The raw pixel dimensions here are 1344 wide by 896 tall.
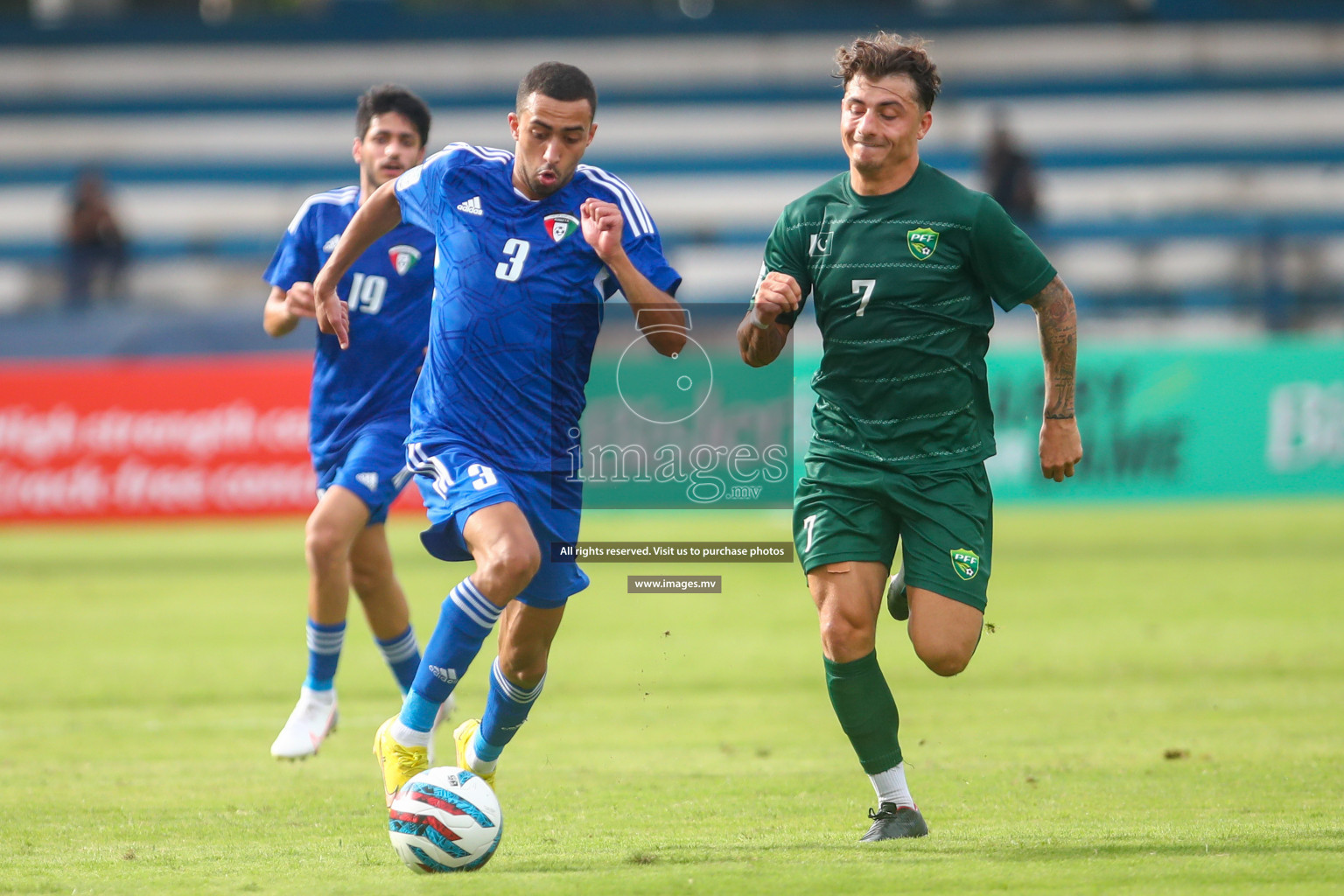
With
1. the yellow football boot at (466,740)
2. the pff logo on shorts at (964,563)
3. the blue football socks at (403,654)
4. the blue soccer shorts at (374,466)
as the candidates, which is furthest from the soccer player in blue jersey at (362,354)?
the pff logo on shorts at (964,563)

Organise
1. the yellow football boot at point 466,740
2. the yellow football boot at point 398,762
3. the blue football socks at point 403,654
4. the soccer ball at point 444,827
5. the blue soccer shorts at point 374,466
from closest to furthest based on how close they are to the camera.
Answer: the soccer ball at point 444,827, the yellow football boot at point 398,762, the yellow football boot at point 466,740, the blue soccer shorts at point 374,466, the blue football socks at point 403,654

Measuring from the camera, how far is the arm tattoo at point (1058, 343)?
5523 mm

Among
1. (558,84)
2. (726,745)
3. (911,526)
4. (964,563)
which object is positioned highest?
(558,84)

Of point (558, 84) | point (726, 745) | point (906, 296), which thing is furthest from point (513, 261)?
point (726, 745)

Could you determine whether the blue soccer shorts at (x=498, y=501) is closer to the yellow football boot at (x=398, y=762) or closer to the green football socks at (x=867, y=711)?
the yellow football boot at (x=398, y=762)

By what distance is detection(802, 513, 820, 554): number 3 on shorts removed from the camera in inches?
222

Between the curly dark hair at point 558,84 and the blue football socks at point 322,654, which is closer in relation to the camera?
the curly dark hair at point 558,84

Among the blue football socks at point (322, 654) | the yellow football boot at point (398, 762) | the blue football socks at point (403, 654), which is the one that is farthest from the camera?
the blue football socks at point (403, 654)

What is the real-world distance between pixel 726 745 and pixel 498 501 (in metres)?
2.54

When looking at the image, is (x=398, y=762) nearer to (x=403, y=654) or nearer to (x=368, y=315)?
(x=403, y=654)

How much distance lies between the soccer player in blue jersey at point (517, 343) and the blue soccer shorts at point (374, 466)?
4.81 feet

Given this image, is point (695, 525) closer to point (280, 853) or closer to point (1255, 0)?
point (280, 853)

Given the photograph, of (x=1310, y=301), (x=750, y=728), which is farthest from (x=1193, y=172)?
(x=750, y=728)

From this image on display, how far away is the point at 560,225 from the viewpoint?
5.76 m
